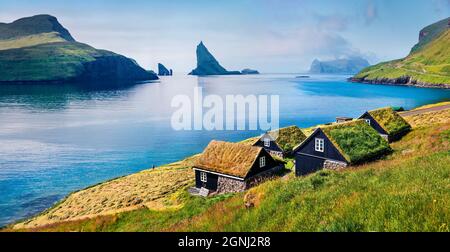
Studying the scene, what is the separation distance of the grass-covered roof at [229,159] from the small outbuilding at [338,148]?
5.84m

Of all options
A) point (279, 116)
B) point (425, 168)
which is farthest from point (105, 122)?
point (425, 168)

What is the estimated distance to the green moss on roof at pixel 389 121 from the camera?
51094 mm

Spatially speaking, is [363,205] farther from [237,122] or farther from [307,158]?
[237,122]

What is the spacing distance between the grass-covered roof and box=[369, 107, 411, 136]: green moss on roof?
21505 mm

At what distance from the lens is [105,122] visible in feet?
370

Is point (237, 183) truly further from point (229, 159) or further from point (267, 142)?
point (267, 142)

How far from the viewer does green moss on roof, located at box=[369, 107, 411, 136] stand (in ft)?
168

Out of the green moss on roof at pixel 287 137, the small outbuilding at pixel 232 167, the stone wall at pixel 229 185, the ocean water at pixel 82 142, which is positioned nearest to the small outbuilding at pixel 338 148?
the small outbuilding at pixel 232 167

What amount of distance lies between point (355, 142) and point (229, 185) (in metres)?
15.7

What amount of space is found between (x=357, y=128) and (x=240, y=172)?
596 inches

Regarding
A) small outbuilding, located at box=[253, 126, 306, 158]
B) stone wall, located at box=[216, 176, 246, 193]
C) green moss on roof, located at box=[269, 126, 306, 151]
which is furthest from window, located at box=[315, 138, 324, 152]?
green moss on roof, located at box=[269, 126, 306, 151]

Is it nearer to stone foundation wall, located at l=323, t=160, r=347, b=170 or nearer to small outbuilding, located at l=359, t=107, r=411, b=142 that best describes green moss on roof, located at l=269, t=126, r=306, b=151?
small outbuilding, located at l=359, t=107, r=411, b=142

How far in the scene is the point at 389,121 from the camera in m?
52.1

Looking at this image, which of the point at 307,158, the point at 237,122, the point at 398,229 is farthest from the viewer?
the point at 237,122
